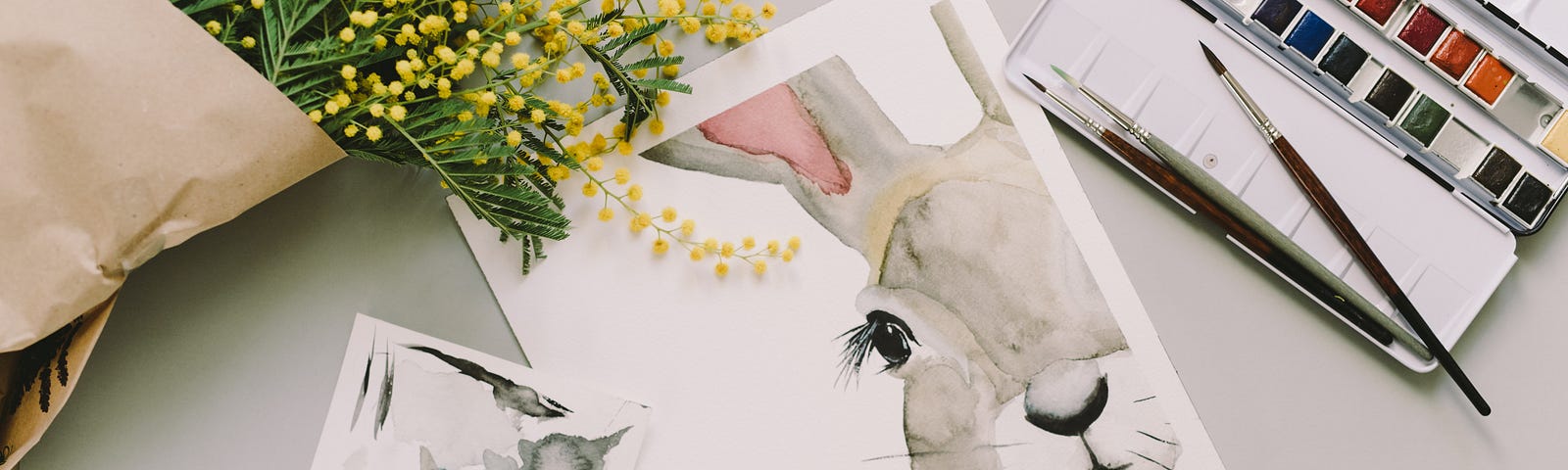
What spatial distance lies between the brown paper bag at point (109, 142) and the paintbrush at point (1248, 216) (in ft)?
1.64

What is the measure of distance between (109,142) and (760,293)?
0.38 meters

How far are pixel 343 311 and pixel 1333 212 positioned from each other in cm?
68

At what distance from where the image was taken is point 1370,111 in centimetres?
61

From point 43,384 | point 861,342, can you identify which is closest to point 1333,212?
point 861,342

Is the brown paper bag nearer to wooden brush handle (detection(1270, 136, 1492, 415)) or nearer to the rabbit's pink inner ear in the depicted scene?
the rabbit's pink inner ear

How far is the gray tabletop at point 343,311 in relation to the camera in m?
0.63

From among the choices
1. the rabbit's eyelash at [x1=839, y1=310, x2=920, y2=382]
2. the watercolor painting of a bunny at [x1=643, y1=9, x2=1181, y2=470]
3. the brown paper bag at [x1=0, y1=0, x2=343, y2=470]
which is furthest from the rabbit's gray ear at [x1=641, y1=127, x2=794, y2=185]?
the brown paper bag at [x1=0, y1=0, x2=343, y2=470]

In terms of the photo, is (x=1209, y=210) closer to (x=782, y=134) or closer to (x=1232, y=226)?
(x=1232, y=226)

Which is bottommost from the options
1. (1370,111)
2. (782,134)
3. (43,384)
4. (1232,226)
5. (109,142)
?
(43,384)

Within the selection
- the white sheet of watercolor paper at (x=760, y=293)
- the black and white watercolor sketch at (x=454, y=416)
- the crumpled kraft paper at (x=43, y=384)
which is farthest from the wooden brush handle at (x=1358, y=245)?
the crumpled kraft paper at (x=43, y=384)

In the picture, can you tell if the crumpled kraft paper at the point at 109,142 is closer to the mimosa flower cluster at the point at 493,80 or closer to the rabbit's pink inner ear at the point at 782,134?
the mimosa flower cluster at the point at 493,80

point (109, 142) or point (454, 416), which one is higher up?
point (109, 142)

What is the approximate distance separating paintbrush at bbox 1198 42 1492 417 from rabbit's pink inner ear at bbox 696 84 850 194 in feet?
0.88

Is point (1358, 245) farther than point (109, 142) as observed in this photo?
Yes
